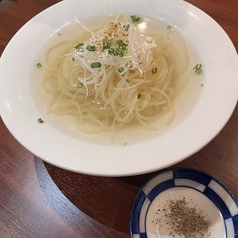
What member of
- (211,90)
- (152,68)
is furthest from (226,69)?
(152,68)

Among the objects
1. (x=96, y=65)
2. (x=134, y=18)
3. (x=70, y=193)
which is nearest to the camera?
(x=70, y=193)

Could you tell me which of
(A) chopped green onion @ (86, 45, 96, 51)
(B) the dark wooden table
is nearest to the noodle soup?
(A) chopped green onion @ (86, 45, 96, 51)

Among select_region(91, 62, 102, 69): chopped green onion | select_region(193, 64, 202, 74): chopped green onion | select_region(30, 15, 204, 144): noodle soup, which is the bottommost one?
select_region(30, 15, 204, 144): noodle soup

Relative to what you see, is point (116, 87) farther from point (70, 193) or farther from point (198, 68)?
point (70, 193)

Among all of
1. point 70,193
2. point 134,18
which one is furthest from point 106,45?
point 70,193

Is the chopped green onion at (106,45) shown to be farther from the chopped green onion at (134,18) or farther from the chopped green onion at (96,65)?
the chopped green onion at (134,18)

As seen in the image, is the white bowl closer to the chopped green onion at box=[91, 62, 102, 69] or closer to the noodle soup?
the noodle soup
